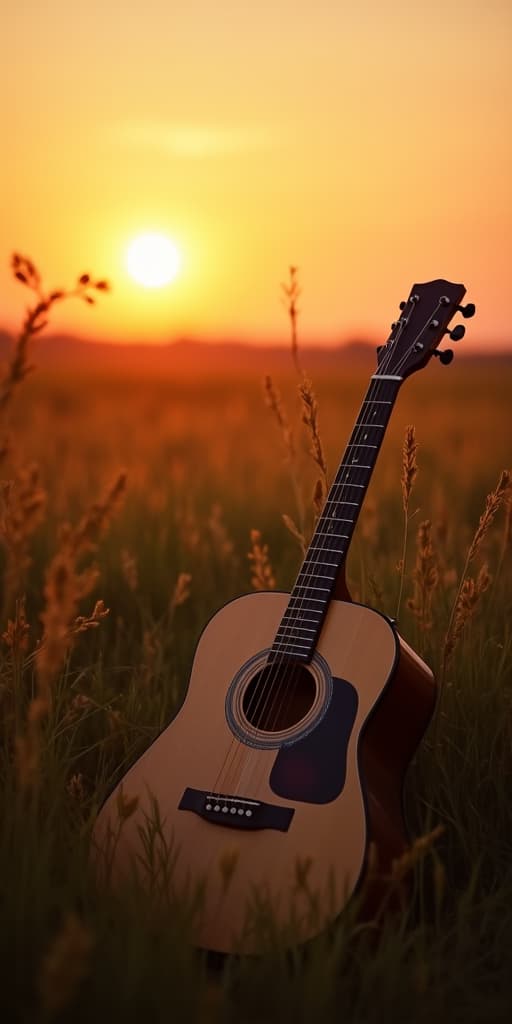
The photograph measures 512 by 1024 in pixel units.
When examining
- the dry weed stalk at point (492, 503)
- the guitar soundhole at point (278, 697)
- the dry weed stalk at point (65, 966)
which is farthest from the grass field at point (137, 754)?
the guitar soundhole at point (278, 697)

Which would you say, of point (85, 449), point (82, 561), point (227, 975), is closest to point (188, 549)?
point (82, 561)

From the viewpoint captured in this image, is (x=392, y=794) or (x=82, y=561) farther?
(x=82, y=561)

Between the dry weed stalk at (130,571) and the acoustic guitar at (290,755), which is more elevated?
the dry weed stalk at (130,571)

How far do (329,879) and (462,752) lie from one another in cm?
82

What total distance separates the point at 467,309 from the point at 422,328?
12 cm

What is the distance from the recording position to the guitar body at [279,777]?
2.00 m

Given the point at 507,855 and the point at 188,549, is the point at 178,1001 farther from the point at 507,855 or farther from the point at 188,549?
the point at 188,549

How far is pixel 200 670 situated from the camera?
2.51 metres

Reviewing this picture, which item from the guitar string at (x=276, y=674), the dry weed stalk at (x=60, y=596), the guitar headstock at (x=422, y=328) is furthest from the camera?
the guitar headstock at (x=422, y=328)

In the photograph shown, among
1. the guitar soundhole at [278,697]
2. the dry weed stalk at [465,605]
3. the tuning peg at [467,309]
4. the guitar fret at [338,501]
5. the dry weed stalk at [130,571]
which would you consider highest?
the tuning peg at [467,309]

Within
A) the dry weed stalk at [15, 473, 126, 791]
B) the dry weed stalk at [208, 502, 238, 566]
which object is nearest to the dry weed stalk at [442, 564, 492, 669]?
the dry weed stalk at [15, 473, 126, 791]

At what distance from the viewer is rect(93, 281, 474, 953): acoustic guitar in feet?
6.60

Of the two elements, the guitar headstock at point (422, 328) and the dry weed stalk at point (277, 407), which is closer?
the guitar headstock at point (422, 328)

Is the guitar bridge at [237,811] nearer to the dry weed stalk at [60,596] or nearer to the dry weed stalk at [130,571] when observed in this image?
the dry weed stalk at [60,596]
